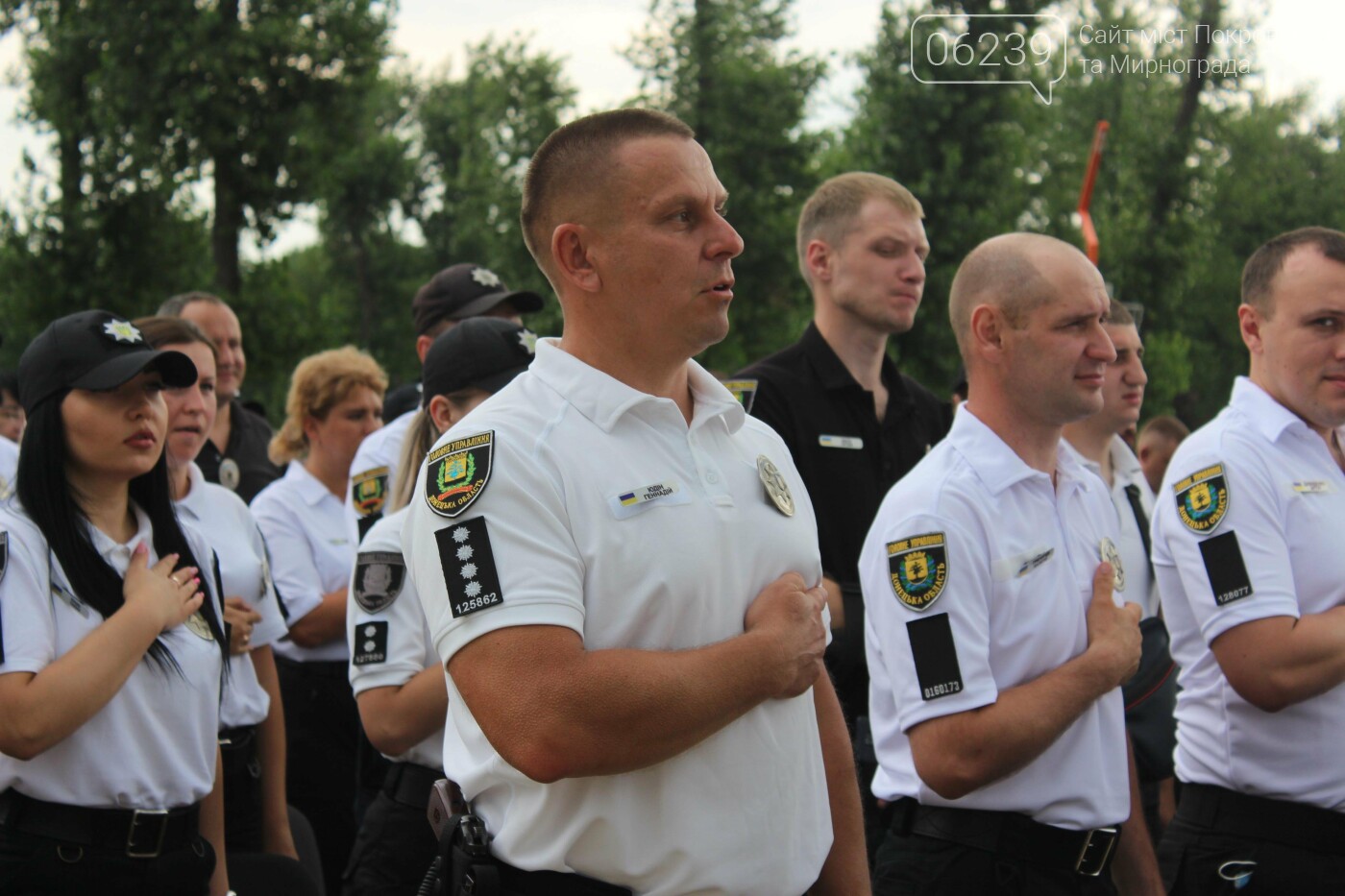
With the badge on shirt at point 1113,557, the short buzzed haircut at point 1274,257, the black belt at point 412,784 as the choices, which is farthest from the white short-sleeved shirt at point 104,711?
the short buzzed haircut at point 1274,257

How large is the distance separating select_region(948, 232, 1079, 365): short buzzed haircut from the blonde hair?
296 centimetres

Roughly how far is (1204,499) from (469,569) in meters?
2.41

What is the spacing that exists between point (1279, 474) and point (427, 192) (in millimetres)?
42307

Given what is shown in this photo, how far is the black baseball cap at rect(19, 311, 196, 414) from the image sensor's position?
338 cm

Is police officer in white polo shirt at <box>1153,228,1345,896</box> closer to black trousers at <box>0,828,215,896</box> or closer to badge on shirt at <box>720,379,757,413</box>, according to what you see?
badge on shirt at <box>720,379,757,413</box>

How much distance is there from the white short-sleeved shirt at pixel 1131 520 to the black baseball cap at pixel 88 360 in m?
2.84

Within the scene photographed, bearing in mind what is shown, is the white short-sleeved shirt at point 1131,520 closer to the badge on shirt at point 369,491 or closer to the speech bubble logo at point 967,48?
the badge on shirt at point 369,491

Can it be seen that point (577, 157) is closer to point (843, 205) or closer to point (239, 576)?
point (239, 576)

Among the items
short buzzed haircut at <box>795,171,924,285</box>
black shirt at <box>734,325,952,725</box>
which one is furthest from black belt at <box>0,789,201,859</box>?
short buzzed haircut at <box>795,171,924,285</box>

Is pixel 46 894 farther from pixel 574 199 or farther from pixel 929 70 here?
pixel 929 70

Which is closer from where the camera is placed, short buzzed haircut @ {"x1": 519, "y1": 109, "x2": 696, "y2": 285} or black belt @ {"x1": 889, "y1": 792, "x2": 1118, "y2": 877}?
short buzzed haircut @ {"x1": 519, "y1": 109, "x2": 696, "y2": 285}

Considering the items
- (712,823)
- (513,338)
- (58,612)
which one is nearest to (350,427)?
(513,338)

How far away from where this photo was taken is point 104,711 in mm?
3188

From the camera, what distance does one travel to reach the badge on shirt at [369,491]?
16.9 ft
